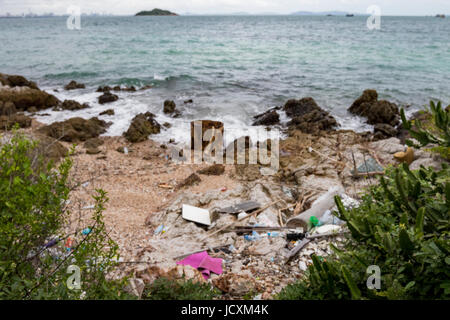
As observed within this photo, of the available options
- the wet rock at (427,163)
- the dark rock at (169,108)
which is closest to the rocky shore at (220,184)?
the wet rock at (427,163)

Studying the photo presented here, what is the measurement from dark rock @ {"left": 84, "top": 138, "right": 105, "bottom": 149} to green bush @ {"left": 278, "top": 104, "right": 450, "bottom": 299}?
9654mm

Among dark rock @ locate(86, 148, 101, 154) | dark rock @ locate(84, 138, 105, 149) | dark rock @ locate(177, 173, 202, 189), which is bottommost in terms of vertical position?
dark rock @ locate(177, 173, 202, 189)

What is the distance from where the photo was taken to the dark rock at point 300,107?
1470 cm

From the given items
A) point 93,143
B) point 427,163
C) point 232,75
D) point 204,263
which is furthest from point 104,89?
point 427,163

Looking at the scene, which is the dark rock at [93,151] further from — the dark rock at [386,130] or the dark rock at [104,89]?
the dark rock at [386,130]

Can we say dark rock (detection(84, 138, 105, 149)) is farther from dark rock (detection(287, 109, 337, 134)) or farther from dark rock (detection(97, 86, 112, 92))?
dark rock (detection(97, 86, 112, 92))

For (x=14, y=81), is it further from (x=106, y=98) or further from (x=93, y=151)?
(x=93, y=151)

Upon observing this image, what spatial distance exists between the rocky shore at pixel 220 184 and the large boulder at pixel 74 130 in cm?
4

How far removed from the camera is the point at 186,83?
2227 centimetres

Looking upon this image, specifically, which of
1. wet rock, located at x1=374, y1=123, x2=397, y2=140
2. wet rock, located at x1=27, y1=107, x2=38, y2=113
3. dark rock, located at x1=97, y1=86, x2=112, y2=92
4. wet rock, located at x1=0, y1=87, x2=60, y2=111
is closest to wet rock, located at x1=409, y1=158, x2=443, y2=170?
wet rock, located at x1=374, y1=123, x2=397, y2=140

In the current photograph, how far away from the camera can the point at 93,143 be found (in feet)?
36.8

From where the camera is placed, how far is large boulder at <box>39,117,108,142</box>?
11.4 meters
